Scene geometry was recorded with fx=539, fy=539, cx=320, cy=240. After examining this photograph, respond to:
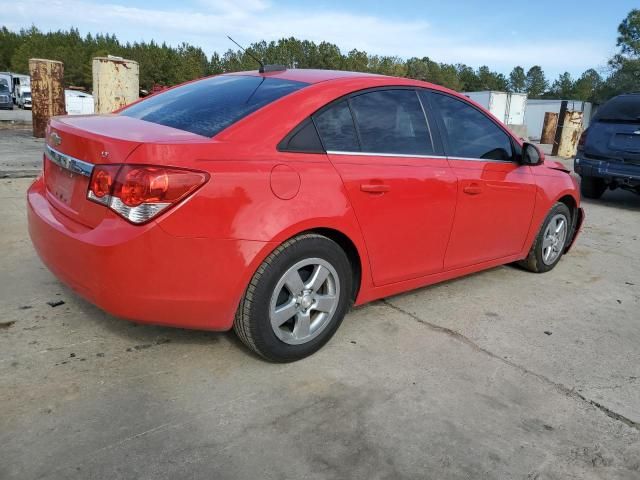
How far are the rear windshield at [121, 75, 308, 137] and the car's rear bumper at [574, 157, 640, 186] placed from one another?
654cm

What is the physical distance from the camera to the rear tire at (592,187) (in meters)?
9.09

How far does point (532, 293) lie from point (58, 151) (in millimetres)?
3552

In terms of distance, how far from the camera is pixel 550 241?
15.7 feet

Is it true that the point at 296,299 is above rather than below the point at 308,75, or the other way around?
below

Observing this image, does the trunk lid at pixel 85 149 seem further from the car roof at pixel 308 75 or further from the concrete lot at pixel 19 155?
the concrete lot at pixel 19 155

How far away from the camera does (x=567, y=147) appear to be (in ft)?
54.4

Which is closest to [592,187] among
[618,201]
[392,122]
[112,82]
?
[618,201]

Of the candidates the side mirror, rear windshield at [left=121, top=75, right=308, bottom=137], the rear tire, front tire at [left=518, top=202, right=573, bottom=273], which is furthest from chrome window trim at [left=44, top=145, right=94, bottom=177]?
the rear tire

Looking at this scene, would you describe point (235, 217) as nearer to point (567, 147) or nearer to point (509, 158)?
point (509, 158)

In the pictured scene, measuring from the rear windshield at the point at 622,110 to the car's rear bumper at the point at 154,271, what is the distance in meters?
7.38

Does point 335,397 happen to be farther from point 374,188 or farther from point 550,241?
point 550,241

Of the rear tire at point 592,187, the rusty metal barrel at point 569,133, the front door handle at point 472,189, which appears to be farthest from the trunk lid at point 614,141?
Result: the rusty metal barrel at point 569,133

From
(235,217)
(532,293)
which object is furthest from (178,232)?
(532,293)

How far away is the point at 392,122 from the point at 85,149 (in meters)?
1.76
